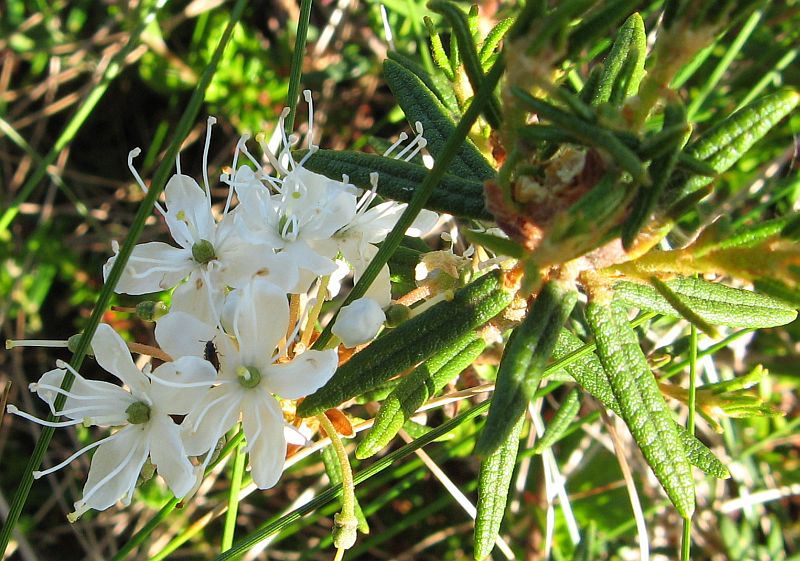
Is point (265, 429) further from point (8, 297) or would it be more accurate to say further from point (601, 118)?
point (8, 297)

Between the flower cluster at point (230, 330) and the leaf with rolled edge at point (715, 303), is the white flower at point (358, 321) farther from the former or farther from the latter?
the leaf with rolled edge at point (715, 303)

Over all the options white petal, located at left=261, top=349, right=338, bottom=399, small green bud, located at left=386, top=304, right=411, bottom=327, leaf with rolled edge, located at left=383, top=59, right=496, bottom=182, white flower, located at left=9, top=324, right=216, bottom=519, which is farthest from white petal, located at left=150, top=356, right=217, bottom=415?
leaf with rolled edge, located at left=383, top=59, right=496, bottom=182

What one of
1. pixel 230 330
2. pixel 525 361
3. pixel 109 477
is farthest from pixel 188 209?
pixel 525 361

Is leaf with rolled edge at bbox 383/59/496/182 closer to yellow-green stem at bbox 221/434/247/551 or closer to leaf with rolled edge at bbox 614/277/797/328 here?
leaf with rolled edge at bbox 614/277/797/328

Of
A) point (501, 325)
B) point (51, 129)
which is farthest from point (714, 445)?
point (51, 129)

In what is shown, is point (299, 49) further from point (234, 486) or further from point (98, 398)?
point (234, 486)

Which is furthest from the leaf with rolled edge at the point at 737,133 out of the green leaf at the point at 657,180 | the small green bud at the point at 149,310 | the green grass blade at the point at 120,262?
the small green bud at the point at 149,310
